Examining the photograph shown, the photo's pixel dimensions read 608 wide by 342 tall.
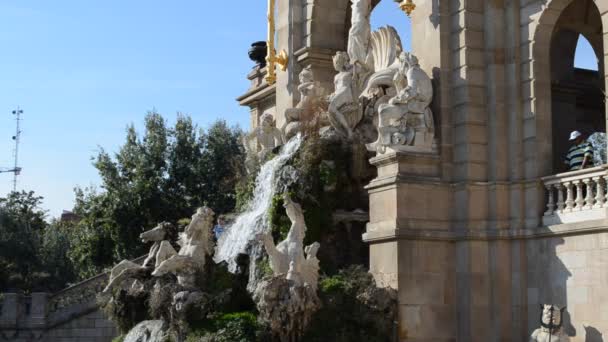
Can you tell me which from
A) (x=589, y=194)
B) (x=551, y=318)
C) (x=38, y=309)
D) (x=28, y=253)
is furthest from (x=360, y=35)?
(x=28, y=253)

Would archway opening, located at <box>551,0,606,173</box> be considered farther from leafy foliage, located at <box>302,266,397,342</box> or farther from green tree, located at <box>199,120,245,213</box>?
green tree, located at <box>199,120,245,213</box>

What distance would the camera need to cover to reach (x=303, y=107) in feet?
70.5

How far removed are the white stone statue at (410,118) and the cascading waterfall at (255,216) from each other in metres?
2.58

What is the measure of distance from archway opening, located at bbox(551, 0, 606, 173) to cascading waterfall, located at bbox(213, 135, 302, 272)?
5577 millimetres

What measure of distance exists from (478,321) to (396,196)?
7.96ft

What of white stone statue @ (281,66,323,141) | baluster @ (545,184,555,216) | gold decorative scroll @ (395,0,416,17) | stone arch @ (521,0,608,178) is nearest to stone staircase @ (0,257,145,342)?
white stone statue @ (281,66,323,141)

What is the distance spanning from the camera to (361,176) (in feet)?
63.9

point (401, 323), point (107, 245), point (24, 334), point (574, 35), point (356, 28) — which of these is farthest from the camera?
point (107, 245)

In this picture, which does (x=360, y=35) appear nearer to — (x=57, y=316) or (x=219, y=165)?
(x=57, y=316)

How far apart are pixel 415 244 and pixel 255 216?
140 inches

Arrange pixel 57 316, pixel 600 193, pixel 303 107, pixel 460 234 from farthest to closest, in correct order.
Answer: pixel 57 316, pixel 303 107, pixel 460 234, pixel 600 193

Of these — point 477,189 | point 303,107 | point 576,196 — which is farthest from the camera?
point 303,107

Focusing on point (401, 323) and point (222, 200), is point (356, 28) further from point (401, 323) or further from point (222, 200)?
point (222, 200)

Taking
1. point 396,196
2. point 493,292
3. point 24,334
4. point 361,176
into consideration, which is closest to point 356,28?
point 361,176
